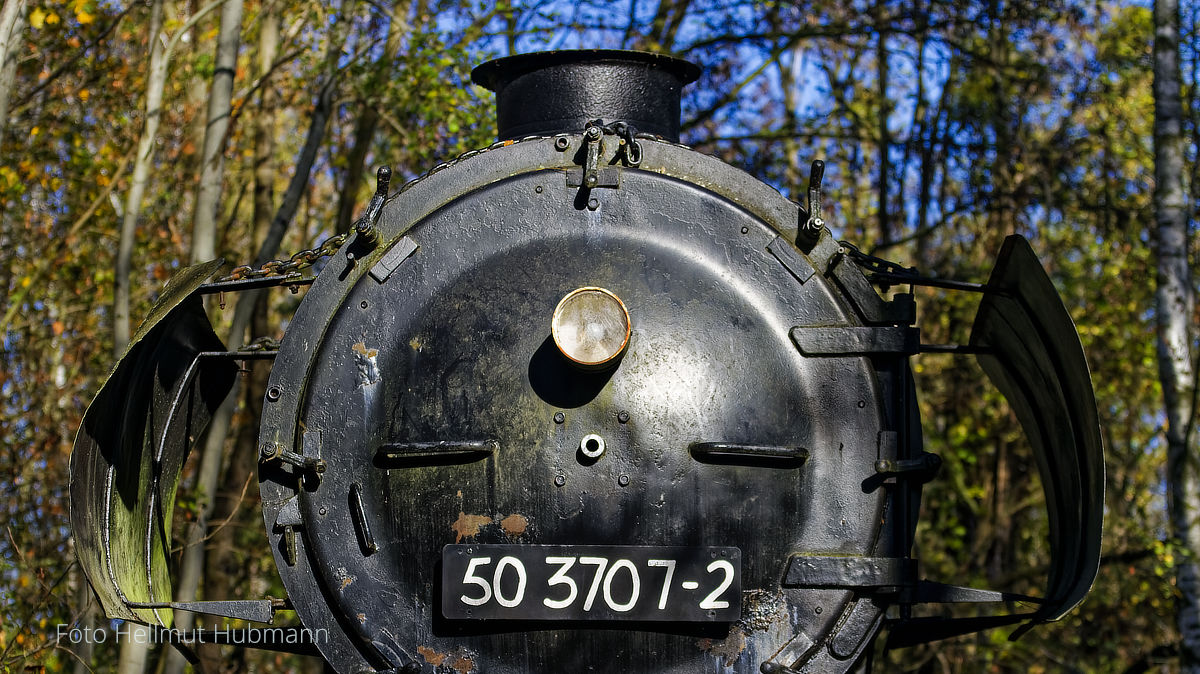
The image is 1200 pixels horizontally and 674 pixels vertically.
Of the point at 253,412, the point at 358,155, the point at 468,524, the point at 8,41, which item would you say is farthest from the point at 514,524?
the point at 253,412

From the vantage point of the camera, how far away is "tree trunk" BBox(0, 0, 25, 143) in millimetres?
5695

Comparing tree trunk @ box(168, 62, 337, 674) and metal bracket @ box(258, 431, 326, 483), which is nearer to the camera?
metal bracket @ box(258, 431, 326, 483)

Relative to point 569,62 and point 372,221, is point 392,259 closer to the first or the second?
Answer: point 372,221

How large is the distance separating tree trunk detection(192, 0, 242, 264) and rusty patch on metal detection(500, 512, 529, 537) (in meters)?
4.59

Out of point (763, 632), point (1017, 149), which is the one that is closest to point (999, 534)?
point (1017, 149)

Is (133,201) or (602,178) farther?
(133,201)

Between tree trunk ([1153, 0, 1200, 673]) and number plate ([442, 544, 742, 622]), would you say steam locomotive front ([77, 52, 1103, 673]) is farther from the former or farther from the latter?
tree trunk ([1153, 0, 1200, 673])

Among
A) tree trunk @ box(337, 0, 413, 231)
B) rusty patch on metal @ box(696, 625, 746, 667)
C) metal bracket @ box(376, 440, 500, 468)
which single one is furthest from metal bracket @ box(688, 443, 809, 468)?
tree trunk @ box(337, 0, 413, 231)

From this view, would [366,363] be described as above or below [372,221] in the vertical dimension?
below

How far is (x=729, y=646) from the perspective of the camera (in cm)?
330

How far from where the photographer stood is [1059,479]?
156 inches

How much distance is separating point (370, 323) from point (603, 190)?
802mm

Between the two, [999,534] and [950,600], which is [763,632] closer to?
[950,600]

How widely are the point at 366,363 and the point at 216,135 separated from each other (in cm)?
464
